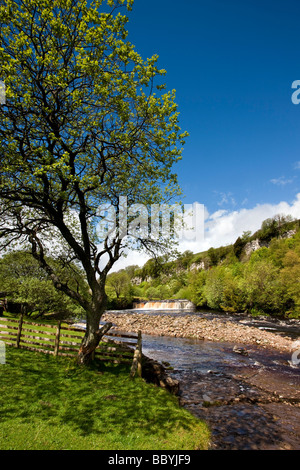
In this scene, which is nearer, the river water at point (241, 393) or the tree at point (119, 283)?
the river water at point (241, 393)

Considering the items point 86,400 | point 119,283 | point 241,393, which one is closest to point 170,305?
point 119,283

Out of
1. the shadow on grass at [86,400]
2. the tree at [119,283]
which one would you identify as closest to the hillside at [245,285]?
the tree at [119,283]

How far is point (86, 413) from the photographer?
7449 mm

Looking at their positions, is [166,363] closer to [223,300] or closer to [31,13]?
[31,13]

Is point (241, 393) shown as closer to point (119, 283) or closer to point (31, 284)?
point (31, 284)

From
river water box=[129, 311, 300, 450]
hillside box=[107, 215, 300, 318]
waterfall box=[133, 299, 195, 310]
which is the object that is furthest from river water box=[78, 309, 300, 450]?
waterfall box=[133, 299, 195, 310]

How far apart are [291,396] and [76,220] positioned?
1578cm

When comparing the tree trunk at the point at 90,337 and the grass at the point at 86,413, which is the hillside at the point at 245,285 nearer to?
the tree trunk at the point at 90,337

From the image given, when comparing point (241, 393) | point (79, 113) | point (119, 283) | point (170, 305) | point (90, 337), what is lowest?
point (170, 305)

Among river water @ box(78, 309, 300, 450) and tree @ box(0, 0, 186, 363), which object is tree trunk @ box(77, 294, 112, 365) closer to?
tree @ box(0, 0, 186, 363)

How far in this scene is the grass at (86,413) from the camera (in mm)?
6039

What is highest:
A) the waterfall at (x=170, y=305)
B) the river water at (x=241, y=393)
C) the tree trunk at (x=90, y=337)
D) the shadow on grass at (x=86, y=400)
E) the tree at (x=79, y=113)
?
the tree at (x=79, y=113)

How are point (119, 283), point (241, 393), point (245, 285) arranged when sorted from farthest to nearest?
point (119, 283) → point (245, 285) → point (241, 393)
